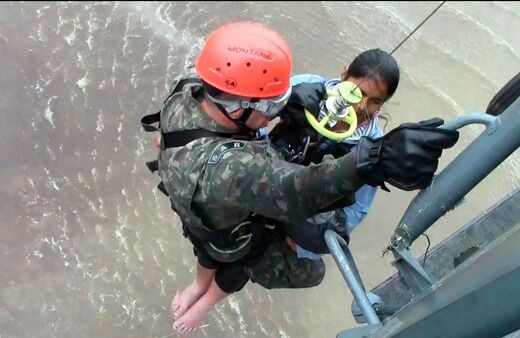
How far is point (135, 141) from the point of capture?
14.0 ft

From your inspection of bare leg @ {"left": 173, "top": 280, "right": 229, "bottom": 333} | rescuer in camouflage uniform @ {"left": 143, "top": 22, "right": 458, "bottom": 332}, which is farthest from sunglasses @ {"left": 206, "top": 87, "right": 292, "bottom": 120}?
bare leg @ {"left": 173, "top": 280, "right": 229, "bottom": 333}

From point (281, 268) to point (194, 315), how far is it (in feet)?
1.66

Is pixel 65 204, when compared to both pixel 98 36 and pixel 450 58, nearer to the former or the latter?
pixel 98 36

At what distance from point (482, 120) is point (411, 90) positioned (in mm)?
2606

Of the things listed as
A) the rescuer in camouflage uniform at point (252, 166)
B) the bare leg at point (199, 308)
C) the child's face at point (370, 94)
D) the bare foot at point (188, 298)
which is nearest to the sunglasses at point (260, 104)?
the rescuer in camouflage uniform at point (252, 166)

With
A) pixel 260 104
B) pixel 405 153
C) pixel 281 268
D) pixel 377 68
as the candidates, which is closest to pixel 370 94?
pixel 377 68

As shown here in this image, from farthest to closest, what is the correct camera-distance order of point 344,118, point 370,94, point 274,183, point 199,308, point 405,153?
point 199,308 → point 370,94 → point 344,118 → point 274,183 → point 405,153

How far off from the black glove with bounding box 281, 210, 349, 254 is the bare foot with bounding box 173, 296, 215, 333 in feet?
2.03

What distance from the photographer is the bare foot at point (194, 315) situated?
3.09 metres

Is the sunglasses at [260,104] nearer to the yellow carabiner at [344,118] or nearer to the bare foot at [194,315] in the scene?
the yellow carabiner at [344,118]

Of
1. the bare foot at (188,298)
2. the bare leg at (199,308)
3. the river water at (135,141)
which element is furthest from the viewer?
the river water at (135,141)

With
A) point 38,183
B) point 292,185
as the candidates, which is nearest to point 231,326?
point 38,183

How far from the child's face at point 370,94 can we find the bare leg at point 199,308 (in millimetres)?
881

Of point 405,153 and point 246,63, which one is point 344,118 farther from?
point 405,153
